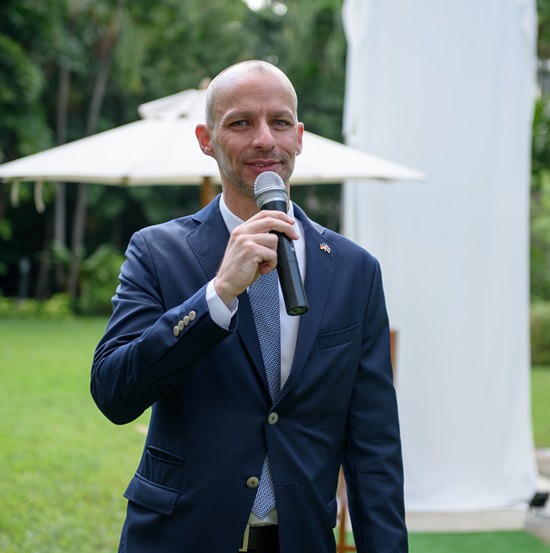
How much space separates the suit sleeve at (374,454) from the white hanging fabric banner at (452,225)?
14.1 feet

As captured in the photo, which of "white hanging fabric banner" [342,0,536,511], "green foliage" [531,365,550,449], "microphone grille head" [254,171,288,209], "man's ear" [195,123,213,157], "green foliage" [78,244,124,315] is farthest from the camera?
"green foliage" [78,244,124,315]

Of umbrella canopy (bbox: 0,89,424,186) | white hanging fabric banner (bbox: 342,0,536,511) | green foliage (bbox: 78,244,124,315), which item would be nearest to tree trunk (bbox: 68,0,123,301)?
green foliage (bbox: 78,244,124,315)

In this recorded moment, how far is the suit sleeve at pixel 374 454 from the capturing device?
6.97 ft

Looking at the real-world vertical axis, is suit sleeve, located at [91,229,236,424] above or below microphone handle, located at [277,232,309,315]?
below

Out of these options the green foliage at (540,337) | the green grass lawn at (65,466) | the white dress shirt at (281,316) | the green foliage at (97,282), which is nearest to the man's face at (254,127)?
the white dress shirt at (281,316)

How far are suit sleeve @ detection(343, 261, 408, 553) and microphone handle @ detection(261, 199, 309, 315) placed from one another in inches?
17.3

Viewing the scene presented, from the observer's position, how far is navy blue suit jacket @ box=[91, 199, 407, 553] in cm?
198

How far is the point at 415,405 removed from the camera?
6.54 m

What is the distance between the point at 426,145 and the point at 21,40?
19.7m

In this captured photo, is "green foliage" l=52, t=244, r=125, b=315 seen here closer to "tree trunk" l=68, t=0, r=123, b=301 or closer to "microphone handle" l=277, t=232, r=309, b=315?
"tree trunk" l=68, t=0, r=123, b=301

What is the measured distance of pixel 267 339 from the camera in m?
2.08

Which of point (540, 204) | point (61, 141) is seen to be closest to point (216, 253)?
point (61, 141)

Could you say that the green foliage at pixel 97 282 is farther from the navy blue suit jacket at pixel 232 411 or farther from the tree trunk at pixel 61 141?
the navy blue suit jacket at pixel 232 411

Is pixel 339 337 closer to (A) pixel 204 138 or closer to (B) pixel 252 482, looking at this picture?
(B) pixel 252 482
